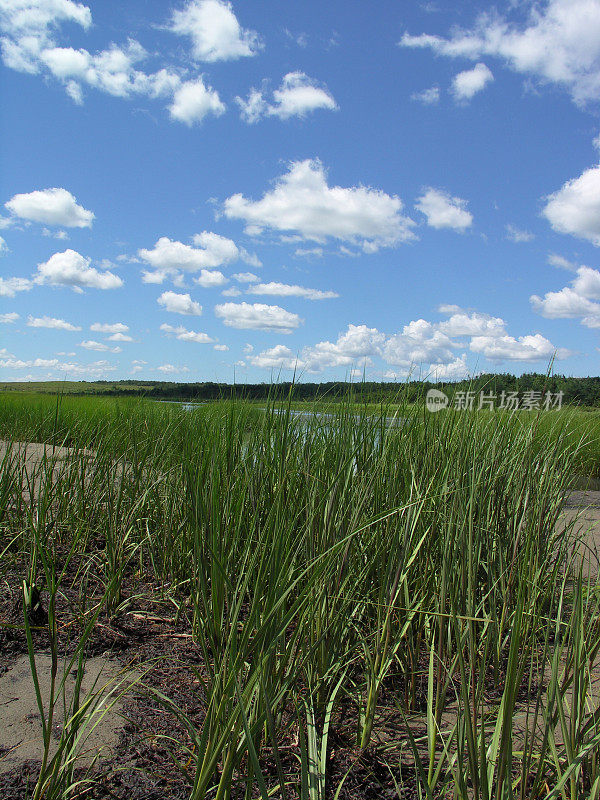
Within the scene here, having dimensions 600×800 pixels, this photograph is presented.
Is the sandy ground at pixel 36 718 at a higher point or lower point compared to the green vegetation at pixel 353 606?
lower

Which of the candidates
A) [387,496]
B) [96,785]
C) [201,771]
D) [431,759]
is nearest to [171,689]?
[96,785]

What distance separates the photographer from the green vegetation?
1070mm

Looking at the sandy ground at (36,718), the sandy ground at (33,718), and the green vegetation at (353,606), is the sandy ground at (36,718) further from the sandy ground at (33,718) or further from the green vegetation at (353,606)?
the green vegetation at (353,606)

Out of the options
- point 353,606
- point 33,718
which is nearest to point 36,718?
point 33,718

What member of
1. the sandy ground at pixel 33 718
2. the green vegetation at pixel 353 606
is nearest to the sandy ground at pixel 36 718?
the sandy ground at pixel 33 718

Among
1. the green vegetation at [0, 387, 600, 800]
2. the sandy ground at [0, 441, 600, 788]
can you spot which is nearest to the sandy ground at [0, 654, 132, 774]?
the sandy ground at [0, 441, 600, 788]

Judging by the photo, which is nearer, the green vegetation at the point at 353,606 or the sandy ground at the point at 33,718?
the green vegetation at the point at 353,606

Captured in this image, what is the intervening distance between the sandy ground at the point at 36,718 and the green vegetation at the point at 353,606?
105mm

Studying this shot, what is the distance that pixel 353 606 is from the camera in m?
1.72

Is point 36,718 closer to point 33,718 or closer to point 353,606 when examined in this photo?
point 33,718

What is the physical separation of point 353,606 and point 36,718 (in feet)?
3.27

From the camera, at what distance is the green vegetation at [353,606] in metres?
1.07

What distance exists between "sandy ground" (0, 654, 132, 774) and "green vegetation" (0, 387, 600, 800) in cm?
11

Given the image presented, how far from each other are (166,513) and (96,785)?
1.52 meters
